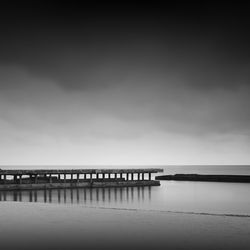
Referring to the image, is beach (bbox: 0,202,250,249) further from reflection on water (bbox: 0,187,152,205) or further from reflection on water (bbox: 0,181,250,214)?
reflection on water (bbox: 0,187,152,205)

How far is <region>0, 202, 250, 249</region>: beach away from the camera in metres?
16.8

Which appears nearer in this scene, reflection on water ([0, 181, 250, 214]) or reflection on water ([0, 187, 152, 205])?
reflection on water ([0, 181, 250, 214])

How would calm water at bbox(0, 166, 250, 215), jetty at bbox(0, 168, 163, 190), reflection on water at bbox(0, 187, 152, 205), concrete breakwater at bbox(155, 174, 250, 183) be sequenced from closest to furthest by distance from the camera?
1. calm water at bbox(0, 166, 250, 215)
2. reflection on water at bbox(0, 187, 152, 205)
3. jetty at bbox(0, 168, 163, 190)
4. concrete breakwater at bbox(155, 174, 250, 183)

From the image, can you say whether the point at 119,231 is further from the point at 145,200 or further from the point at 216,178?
the point at 216,178

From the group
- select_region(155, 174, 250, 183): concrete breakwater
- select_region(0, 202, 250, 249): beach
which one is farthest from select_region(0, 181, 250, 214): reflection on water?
select_region(155, 174, 250, 183): concrete breakwater

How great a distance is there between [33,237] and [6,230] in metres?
2.30

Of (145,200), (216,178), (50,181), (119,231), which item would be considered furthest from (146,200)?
(216,178)

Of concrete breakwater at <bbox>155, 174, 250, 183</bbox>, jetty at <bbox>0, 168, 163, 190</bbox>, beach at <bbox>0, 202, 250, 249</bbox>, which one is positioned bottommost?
concrete breakwater at <bbox>155, 174, 250, 183</bbox>

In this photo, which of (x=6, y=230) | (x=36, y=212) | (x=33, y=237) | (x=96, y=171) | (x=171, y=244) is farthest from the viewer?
(x=96, y=171)

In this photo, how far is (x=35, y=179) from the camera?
57906mm

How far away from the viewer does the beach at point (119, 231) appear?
663 inches

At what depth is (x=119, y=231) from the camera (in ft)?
66.3

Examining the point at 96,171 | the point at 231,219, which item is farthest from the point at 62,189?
the point at 231,219

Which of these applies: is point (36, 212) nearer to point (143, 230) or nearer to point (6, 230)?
point (6, 230)
